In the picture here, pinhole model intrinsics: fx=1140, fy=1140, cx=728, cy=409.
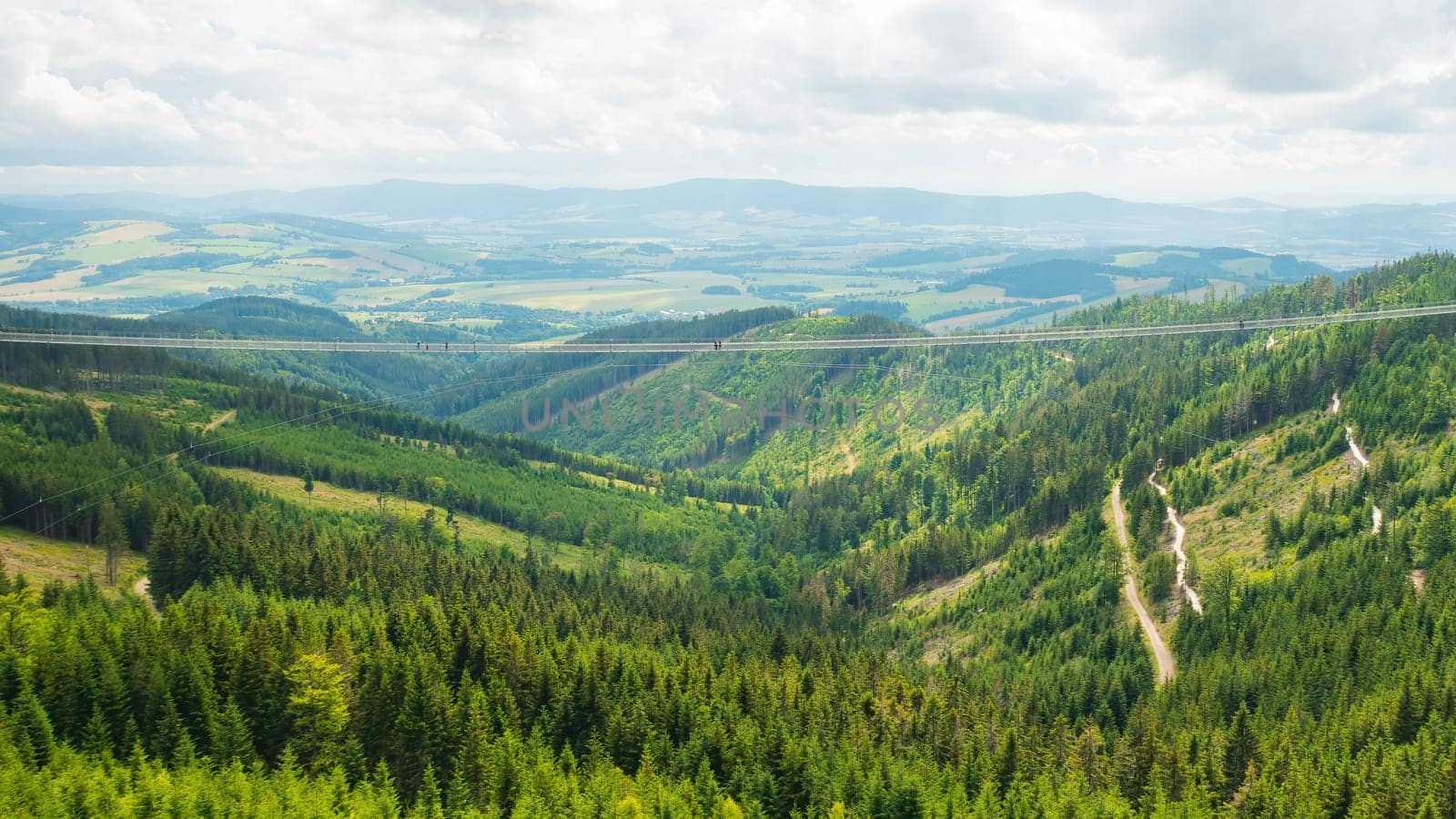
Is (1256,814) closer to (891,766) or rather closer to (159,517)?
(891,766)

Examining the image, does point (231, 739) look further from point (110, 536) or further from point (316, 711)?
point (110, 536)

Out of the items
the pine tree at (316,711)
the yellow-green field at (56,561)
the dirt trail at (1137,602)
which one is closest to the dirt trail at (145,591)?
the yellow-green field at (56,561)

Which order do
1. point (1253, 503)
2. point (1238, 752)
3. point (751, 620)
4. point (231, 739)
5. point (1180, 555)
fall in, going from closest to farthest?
point (231, 739)
point (1238, 752)
point (751, 620)
point (1180, 555)
point (1253, 503)

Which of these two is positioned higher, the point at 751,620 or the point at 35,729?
the point at 35,729

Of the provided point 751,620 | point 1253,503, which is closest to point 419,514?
point 751,620

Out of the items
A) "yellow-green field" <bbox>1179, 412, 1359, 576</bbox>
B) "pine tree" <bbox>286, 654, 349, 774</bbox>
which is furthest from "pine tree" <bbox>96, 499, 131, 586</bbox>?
"yellow-green field" <bbox>1179, 412, 1359, 576</bbox>

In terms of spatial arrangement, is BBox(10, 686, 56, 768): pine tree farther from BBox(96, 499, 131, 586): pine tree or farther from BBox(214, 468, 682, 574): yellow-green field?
BBox(214, 468, 682, 574): yellow-green field

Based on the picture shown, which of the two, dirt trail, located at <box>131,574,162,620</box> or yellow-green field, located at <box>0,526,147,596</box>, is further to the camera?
yellow-green field, located at <box>0,526,147,596</box>

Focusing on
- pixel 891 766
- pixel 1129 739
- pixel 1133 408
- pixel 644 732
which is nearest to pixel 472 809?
pixel 644 732
